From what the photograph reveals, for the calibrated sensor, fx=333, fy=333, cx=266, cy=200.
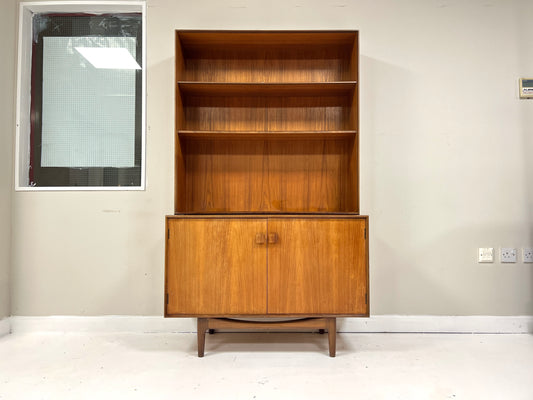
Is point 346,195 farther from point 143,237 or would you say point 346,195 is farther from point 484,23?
point 484,23

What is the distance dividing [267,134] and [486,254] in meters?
1.64

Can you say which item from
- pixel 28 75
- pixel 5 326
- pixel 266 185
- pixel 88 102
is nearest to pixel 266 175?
pixel 266 185

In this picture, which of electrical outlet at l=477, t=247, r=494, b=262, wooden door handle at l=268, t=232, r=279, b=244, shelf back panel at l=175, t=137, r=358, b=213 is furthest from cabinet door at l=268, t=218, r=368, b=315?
electrical outlet at l=477, t=247, r=494, b=262

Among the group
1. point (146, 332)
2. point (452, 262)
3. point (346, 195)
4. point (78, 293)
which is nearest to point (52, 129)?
point (78, 293)

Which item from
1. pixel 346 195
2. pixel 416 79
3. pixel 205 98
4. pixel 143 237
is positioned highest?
pixel 416 79

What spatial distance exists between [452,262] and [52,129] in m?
2.84

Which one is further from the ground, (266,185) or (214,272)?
(266,185)

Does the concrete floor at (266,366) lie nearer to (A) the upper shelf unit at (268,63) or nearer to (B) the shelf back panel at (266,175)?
(B) the shelf back panel at (266,175)

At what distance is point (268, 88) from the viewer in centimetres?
204

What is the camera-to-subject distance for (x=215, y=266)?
5.71ft

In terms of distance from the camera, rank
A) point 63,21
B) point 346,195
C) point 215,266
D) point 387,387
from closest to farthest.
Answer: point 387,387 < point 215,266 < point 346,195 < point 63,21

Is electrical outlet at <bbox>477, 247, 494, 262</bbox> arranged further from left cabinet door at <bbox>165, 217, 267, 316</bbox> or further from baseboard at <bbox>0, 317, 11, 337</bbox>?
baseboard at <bbox>0, 317, 11, 337</bbox>

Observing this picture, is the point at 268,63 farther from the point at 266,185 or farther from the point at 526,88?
the point at 526,88

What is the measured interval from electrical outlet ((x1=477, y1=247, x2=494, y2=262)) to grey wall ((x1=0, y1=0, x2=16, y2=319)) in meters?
3.10
